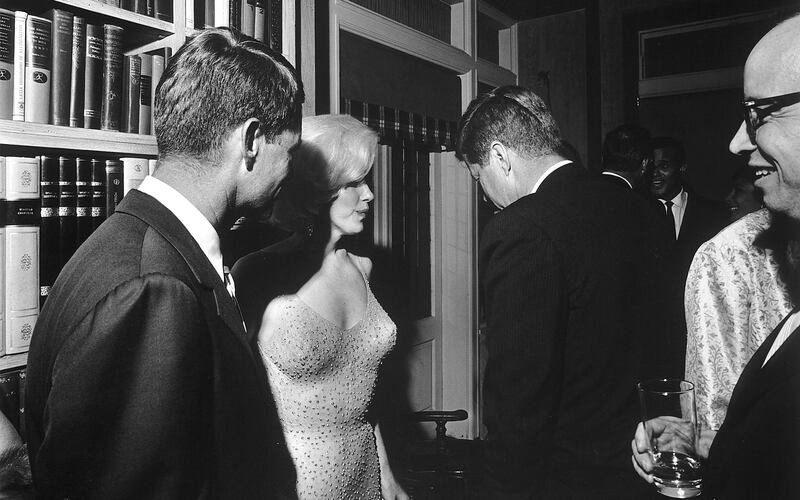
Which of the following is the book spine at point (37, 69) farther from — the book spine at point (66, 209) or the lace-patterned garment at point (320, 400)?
the lace-patterned garment at point (320, 400)

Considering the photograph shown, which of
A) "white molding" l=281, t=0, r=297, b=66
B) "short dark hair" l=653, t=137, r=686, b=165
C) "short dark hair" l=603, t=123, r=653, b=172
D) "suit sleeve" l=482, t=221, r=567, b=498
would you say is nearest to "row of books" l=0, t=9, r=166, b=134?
"white molding" l=281, t=0, r=297, b=66

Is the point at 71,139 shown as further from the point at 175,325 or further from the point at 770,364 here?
the point at 770,364

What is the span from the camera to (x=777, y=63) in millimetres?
883

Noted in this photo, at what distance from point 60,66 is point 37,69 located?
55mm

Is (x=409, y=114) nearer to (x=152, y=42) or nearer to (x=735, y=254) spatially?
(x=152, y=42)

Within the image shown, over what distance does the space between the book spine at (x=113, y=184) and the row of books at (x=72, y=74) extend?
10cm

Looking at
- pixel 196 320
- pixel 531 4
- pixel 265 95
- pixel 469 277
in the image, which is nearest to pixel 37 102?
pixel 265 95

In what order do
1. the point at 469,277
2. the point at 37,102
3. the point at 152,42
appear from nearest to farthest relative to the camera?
1. the point at 37,102
2. the point at 152,42
3. the point at 469,277

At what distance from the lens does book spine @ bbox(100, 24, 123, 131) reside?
148 cm

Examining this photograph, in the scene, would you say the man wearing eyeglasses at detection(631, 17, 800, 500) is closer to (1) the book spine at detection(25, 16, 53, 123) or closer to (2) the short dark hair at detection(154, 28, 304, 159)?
(2) the short dark hair at detection(154, 28, 304, 159)

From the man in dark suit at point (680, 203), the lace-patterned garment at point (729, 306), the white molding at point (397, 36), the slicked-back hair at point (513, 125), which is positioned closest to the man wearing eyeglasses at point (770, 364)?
the lace-patterned garment at point (729, 306)

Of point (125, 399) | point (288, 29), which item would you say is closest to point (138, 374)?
point (125, 399)

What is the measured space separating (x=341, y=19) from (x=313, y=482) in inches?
71.5

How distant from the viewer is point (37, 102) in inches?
52.8
